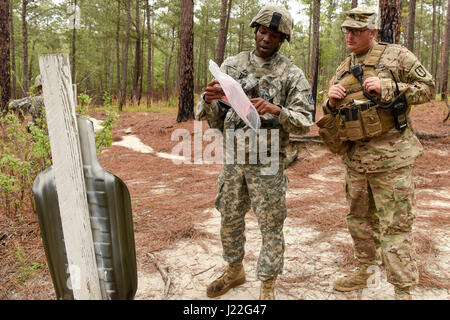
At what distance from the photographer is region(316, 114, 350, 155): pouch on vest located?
229cm

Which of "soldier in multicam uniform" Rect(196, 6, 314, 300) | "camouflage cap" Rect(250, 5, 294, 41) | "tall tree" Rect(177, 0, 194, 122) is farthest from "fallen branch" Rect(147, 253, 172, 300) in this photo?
"tall tree" Rect(177, 0, 194, 122)

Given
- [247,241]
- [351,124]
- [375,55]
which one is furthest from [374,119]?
[247,241]

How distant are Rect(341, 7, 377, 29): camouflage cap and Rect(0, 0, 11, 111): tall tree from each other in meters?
8.27

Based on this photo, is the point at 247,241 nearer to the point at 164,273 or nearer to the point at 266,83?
the point at 164,273

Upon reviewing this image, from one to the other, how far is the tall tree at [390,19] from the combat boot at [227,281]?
3.48 meters

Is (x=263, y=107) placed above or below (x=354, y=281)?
above

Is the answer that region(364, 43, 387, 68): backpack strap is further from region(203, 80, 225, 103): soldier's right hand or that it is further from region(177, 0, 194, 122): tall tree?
region(177, 0, 194, 122): tall tree

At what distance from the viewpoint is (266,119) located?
196 cm

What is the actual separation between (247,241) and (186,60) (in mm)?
7714

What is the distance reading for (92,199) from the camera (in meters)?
1.08

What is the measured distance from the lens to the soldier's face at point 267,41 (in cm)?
195

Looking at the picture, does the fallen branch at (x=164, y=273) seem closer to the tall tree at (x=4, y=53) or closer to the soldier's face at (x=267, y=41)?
the soldier's face at (x=267, y=41)

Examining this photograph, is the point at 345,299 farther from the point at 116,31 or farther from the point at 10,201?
the point at 116,31
